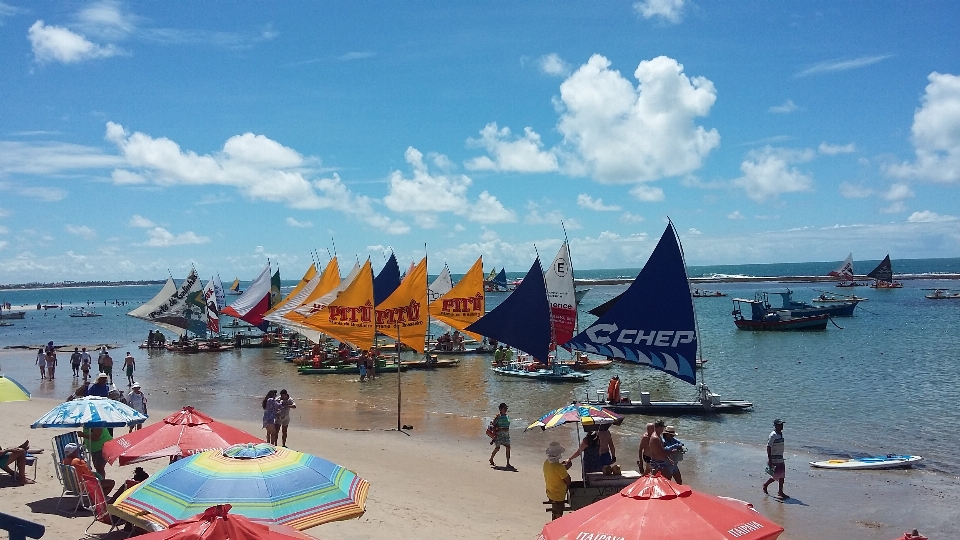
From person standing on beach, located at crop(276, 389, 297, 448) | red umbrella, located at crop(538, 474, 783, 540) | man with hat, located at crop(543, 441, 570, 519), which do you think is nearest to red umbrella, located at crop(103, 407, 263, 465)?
man with hat, located at crop(543, 441, 570, 519)

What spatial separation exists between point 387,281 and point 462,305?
8.42 meters

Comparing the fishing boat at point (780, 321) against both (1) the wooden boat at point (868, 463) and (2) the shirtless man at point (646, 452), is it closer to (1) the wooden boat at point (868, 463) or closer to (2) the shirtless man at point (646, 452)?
(1) the wooden boat at point (868, 463)

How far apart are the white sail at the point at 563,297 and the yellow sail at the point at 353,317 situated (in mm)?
6816

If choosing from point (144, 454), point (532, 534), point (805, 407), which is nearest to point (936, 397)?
point (805, 407)

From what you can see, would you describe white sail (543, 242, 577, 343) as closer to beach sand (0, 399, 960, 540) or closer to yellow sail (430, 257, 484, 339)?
yellow sail (430, 257, 484, 339)

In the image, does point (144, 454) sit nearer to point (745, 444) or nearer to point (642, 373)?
point (745, 444)

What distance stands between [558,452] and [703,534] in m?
4.91

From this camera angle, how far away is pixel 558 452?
10.8m

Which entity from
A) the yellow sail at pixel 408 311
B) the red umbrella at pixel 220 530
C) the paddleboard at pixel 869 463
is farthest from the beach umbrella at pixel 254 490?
the yellow sail at pixel 408 311

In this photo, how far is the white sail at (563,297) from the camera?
90.8 ft

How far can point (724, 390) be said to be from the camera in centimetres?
2841

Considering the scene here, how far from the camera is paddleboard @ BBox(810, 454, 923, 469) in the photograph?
1636 centimetres

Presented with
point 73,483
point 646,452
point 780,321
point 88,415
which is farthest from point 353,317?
point 780,321

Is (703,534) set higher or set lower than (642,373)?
higher
